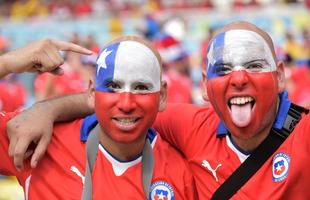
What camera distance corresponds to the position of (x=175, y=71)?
990 cm

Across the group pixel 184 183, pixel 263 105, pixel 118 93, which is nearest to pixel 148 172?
pixel 184 183

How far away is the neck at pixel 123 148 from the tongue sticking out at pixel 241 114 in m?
0.48

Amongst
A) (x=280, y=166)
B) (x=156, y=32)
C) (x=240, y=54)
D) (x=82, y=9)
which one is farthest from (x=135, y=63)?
(x=82, y=9)

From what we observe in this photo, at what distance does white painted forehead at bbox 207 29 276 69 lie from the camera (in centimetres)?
358

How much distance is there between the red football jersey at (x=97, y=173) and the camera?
3.61 meters

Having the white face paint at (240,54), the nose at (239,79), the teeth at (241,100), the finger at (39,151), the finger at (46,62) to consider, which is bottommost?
the finger at (39,151)

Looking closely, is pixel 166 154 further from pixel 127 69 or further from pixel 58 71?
pixel 58 71

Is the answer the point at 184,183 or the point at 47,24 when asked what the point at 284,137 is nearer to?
the point at 184,183

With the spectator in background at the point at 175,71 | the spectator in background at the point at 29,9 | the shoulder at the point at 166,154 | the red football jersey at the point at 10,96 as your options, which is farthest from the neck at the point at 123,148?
the spectator in background at the point at 29,9

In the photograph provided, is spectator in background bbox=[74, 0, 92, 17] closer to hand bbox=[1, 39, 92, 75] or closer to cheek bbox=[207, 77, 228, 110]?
hand bbox=[1, 39, 92, 75]

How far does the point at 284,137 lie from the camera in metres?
3.58

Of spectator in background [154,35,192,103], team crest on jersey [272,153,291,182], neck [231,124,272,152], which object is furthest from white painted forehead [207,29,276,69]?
spectator in background [154,35,192,103]

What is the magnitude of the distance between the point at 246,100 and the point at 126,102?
0.57 meters

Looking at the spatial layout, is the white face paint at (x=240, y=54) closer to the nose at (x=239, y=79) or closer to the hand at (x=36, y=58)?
the nose at (x=239, y=79)
